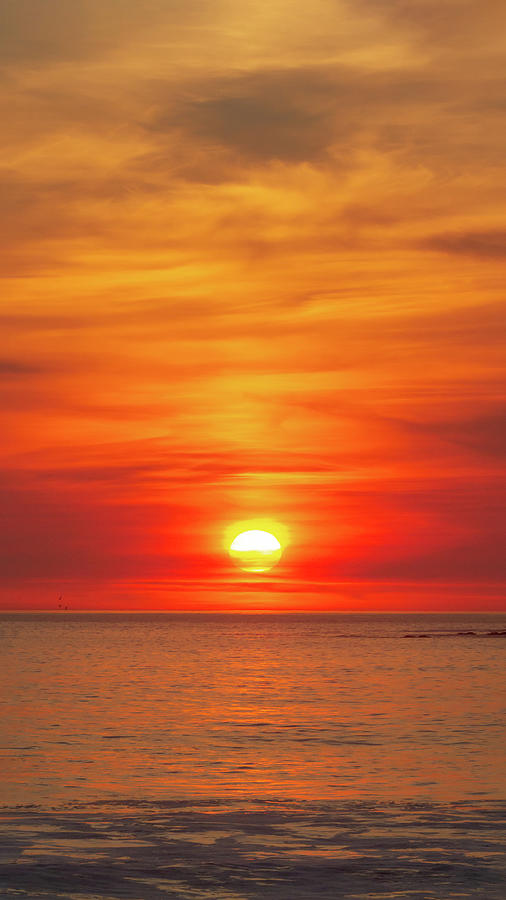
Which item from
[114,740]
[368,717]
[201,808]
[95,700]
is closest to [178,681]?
[95,700]

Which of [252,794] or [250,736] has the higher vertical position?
[250,736]

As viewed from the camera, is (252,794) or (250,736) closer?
(252,794)

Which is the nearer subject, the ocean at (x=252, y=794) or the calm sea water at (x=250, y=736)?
the ocean at (x=252, y=794)

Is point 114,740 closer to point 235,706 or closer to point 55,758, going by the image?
point 55,758

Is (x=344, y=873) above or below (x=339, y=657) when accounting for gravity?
below

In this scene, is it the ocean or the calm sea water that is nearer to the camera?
the ocean

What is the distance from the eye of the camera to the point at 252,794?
33.0m

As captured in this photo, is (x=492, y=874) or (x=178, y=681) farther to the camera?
(x=178, y=681)

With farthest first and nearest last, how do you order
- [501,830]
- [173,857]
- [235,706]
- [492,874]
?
[235,706], [501,830], [173,857], [492,874]

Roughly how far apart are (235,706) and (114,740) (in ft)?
58.8

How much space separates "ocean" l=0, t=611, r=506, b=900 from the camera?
2252cm

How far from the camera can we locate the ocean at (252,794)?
886 inches

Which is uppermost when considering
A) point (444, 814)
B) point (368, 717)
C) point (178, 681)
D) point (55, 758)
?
point (178, 681)

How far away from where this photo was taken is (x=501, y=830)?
2753 centimetres
